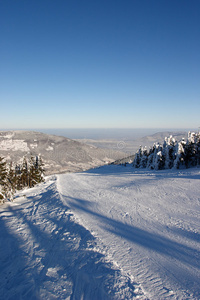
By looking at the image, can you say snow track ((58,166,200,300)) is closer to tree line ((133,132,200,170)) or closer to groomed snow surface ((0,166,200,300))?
groomed snow surface ((0,166,200,300))

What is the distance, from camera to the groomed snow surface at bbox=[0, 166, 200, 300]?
3.90 m

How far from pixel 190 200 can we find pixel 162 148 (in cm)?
3175

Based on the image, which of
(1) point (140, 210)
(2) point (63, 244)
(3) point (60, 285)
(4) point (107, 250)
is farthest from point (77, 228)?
(1) point (140, 210)

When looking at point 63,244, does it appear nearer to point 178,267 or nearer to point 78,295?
point 78,295

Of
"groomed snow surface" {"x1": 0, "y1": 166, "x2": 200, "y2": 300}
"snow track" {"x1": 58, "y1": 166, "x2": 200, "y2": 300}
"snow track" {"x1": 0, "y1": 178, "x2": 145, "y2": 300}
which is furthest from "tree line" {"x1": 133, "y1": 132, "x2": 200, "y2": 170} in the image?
"snow track" {"x1": 0, "y1": 178, "x2": 145, "y2": 300}

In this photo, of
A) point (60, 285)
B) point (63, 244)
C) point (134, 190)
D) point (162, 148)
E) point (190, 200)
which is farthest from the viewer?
point (162, 148)

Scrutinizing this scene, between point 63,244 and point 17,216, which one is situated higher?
point 63,244

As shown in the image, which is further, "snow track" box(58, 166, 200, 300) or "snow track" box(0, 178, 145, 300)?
"snow track" box(58, 166, 200, 300)

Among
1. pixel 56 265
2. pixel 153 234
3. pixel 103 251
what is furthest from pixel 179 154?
pixel 56 265

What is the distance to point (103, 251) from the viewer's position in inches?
207

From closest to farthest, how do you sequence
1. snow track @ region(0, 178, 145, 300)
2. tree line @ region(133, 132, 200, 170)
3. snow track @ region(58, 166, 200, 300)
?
snow track @ region(0, 178, 145, 300)
snow track @ region(58, 166, 200, 300)
tree line @ region(133, 132, 200, 170)

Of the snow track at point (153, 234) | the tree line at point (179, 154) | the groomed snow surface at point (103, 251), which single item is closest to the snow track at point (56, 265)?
the groomed snow surface at point (103, 251)

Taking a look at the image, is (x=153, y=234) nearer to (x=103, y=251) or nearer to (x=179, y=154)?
(x=103, y=251)

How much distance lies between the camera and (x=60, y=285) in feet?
13.5
